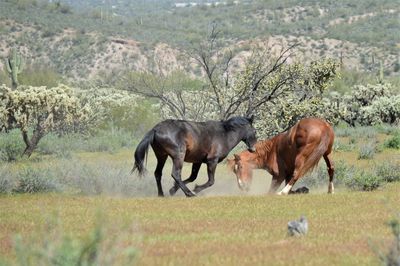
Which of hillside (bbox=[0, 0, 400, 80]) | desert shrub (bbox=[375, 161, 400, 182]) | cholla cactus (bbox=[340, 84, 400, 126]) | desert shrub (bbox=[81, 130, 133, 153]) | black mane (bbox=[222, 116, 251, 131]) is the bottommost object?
hillside (bbox=[0, 0, 400, 80])

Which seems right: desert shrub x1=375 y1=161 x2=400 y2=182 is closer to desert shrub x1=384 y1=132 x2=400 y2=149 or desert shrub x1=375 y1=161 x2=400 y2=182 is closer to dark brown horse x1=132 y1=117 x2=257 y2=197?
dark brown horse x1=132 y1=117 x2=257 y2=197

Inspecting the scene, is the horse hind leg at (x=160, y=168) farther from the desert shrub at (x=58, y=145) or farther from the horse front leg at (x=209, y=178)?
the desert shrub at (x=58, y=145)

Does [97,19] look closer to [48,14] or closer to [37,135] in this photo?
[48,14]

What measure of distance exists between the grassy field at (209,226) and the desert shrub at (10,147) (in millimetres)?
11373

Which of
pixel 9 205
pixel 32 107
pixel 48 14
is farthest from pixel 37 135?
pixel 48 14

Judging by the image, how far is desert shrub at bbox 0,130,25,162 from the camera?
31.8 metres

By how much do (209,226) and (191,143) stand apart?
6.39 m

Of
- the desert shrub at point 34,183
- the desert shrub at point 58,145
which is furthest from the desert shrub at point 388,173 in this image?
the desert shrub at point 58,145

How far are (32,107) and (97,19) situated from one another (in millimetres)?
88973

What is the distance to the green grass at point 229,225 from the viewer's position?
9703mm

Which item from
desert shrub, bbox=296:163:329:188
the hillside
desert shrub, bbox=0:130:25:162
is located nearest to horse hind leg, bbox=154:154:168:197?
desert shrub, bbox=296:163:329:188

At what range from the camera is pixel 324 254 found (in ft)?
Result: 32.1

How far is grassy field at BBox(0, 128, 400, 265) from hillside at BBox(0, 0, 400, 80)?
66.1 meters

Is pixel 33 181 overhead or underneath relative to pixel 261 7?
overhead
